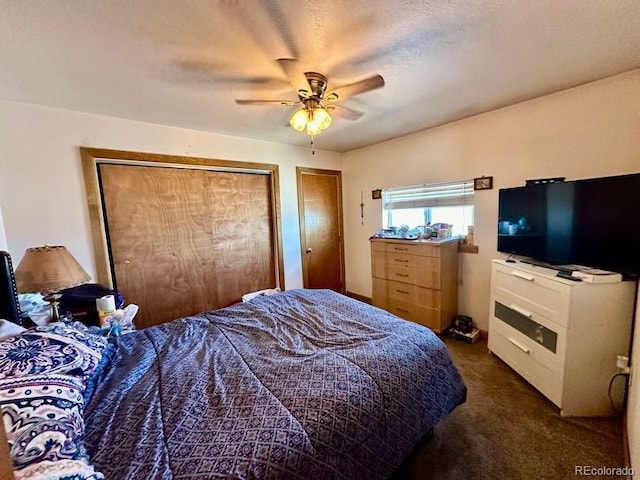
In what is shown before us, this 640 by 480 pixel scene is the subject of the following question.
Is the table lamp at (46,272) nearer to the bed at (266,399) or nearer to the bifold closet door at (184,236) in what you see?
the bed at (266,399)

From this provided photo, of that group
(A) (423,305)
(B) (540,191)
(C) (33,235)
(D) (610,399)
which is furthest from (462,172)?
(C) (33,235)

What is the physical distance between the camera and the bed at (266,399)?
2.81 ft

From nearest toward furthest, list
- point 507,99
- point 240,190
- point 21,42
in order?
point 21,42, point 507,99, point 240,190

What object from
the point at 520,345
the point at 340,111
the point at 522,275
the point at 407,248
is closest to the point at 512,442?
the point at 520,345

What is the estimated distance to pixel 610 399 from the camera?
1711mm

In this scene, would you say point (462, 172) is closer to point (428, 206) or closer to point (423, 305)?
point (428, 206)

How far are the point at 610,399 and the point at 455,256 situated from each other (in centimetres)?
152

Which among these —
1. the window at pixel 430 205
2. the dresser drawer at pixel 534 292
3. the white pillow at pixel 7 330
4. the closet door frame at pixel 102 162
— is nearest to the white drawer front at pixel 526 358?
the dresser drawer at pixel 534 292

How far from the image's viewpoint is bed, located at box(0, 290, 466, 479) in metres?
0.86

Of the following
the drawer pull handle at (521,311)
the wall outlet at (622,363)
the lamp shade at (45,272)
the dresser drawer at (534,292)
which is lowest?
the wall outlet at (622,363)

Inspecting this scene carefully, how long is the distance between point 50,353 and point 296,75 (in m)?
1.75

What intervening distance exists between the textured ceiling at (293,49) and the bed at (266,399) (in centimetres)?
160

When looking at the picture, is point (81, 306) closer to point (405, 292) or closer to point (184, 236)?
point (184, 236)

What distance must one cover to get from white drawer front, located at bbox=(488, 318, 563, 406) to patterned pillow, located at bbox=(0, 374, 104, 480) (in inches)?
95.8
